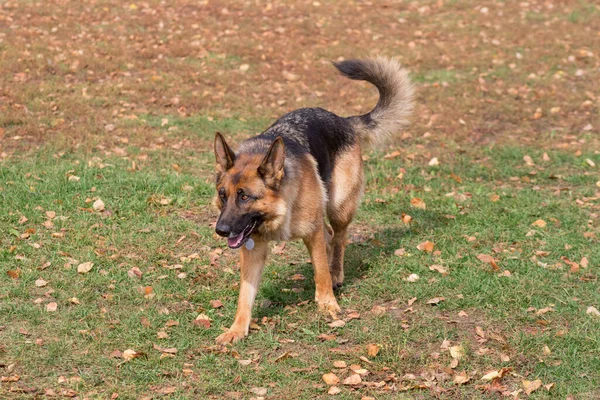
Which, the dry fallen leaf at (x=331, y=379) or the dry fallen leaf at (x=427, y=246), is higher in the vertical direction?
the dry fallen leaf at (x=331, y=379)

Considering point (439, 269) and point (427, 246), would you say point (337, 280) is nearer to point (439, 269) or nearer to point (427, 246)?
point (439, 269)

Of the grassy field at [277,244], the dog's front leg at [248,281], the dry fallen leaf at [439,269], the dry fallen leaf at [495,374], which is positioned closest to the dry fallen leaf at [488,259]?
the grassy field at [277,244]

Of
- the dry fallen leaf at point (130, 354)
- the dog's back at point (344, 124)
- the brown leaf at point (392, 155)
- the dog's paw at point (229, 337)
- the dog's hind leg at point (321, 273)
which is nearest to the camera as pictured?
the dry fallen leaf at point (130, 354)

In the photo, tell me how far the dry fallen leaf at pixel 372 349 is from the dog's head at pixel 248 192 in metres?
1.18

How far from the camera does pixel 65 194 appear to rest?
8492 mm

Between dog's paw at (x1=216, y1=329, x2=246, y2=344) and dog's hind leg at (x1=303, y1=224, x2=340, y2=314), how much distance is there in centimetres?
85

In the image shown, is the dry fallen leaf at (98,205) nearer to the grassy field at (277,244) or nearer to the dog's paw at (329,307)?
the grassy field at (277,244)

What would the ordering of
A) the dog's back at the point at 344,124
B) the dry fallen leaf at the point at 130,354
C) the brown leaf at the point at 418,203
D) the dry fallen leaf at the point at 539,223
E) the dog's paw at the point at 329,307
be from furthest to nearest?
the brown leaf at the point at 418,203, the dry fallen leaf at the point at 539,223, the dog's back at the point at 344,124, the dog's paw at the point at 329,307, the dry fallen leaf at the point at 130,354

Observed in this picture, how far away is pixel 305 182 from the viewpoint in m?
6.13

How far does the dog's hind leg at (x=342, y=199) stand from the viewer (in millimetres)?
6949

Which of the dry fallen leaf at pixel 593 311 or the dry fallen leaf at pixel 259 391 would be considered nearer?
the dry fallen leaf at pixel 259 391

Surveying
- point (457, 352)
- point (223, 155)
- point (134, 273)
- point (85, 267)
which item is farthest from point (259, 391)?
point (85, 267)

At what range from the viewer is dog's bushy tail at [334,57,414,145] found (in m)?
7.43

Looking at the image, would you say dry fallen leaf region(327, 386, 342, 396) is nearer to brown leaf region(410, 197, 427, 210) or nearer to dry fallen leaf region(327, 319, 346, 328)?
dry fallen leaf region(327, 319, 346, 328)
